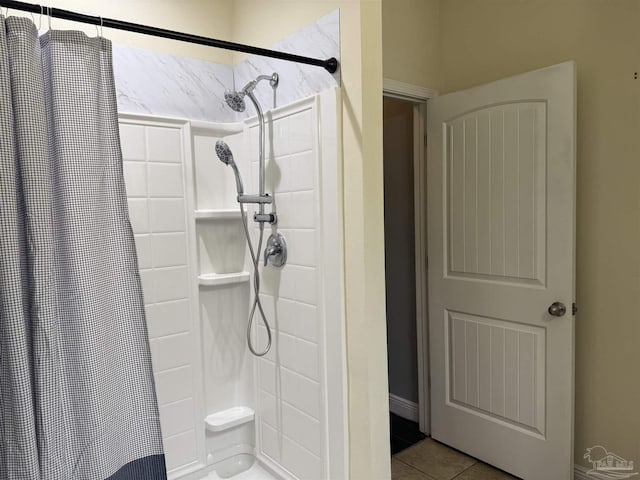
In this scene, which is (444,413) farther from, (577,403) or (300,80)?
(300,80)

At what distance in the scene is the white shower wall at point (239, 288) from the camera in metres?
1.57

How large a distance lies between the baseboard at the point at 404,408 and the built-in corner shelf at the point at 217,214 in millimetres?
1825

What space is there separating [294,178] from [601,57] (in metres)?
1.53

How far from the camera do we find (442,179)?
8.17 ft

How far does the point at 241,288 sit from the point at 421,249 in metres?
1.19

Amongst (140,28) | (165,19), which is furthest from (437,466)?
(165,19)

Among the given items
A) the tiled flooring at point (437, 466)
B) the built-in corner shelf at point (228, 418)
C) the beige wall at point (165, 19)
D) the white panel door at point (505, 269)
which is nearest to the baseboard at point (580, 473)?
the white panel door at point (505, 269)

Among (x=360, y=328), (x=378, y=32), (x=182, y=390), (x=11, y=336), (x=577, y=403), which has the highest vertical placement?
(x=378, y=32)

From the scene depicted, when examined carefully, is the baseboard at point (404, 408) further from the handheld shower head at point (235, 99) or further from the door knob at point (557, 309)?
the handheld shower head at point (235, 99)

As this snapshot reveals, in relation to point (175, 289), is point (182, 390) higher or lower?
lower

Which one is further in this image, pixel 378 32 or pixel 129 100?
pixel 129 100

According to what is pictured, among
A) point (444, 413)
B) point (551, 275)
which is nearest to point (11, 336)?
point (551, 275)

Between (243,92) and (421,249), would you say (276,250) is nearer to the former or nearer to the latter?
(243,92)

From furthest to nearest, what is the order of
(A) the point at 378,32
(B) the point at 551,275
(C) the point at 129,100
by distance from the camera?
(B) the point at 551,275, (C) the point at 129,100, (A) the point at 378,32
